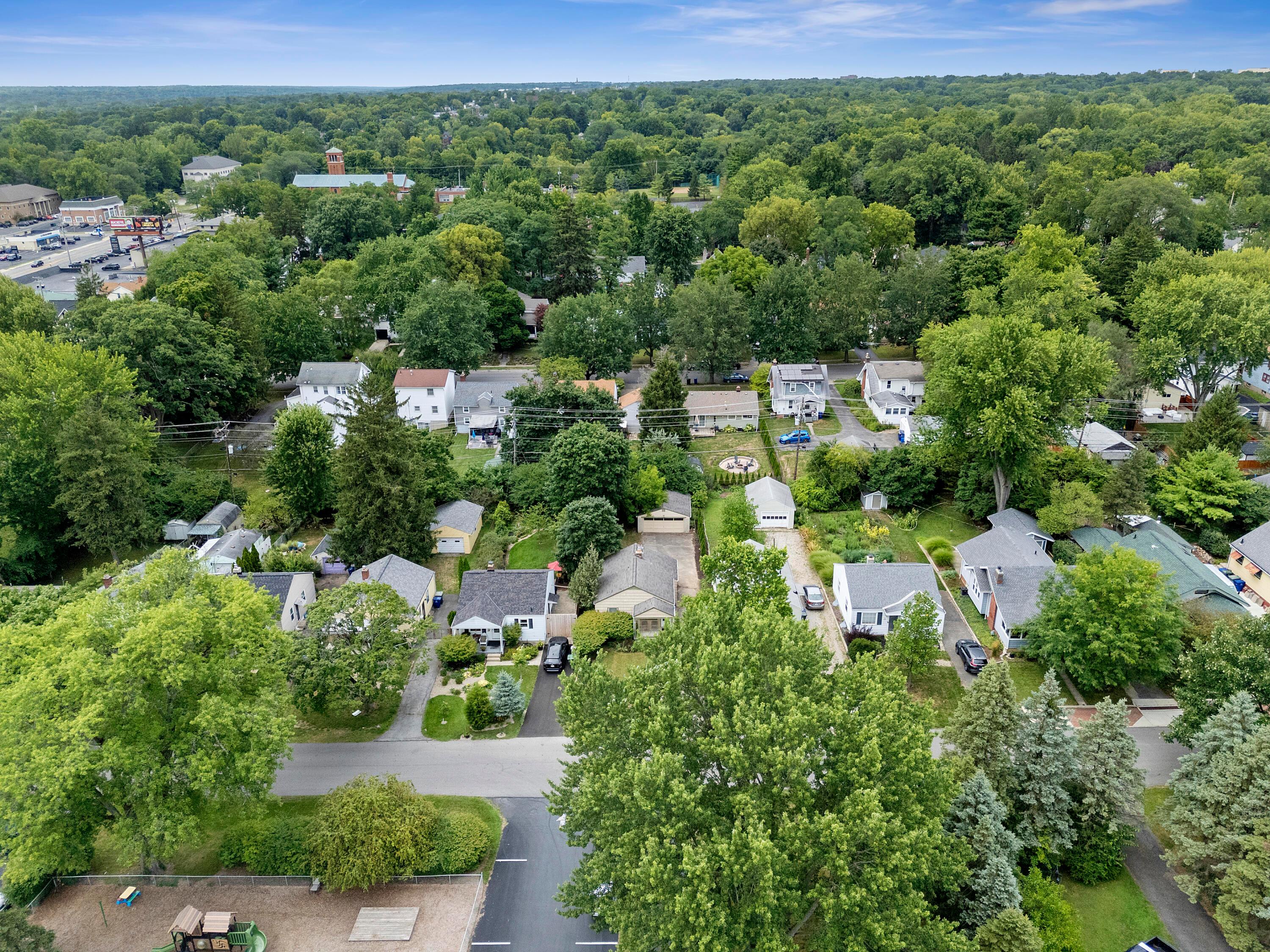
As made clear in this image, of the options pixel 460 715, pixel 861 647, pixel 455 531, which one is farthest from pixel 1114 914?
pixel 455 531

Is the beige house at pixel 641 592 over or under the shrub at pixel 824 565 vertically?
over

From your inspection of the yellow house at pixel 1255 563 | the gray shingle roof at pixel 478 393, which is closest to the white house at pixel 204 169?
the gray shingle roof at pixel 478 393

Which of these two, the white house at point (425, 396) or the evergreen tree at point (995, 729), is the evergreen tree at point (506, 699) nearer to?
the evergreen tree at point (995, 729)

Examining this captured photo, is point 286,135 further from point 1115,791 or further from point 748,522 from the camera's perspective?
point 1115,791

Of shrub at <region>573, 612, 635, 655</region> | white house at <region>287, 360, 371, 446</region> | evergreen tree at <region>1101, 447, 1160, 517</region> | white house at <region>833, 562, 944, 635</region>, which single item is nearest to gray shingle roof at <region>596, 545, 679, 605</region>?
shrub at <region>573, 612, 635, 655</region>

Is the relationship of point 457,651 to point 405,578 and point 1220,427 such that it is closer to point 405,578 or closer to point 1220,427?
point 405,578
